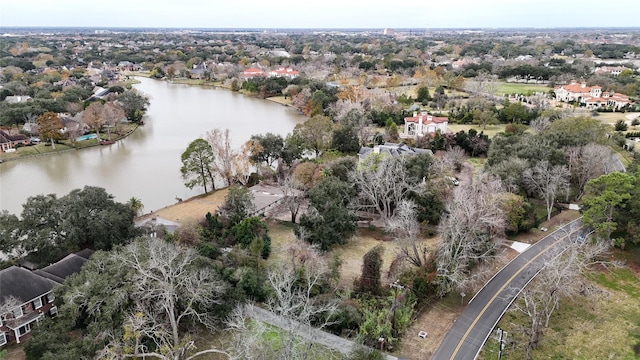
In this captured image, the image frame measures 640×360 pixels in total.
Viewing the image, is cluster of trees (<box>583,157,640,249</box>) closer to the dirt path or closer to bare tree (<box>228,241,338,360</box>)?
the dirt path

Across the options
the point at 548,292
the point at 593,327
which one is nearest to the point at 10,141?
the point at 548,292

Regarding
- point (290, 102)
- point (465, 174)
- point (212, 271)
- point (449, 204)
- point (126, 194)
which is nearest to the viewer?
point (212, 271)

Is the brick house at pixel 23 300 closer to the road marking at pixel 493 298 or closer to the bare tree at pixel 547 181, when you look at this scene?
the road marking at pixel 493 298

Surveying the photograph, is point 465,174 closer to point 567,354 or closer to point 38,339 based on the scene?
point 567,354

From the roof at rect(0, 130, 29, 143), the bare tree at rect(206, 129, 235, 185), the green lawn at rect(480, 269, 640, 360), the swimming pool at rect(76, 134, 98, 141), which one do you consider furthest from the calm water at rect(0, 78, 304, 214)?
the green lawn at rect(480, 269, 640, 360)

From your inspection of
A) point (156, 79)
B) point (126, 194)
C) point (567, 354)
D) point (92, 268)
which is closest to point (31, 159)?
point (126, 194)
